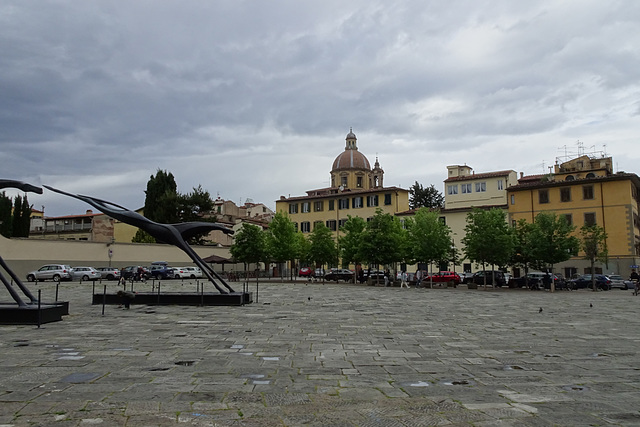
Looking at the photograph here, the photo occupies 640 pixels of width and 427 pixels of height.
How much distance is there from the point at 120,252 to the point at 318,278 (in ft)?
67.6

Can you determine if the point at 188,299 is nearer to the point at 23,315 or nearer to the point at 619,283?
the point at 23,315

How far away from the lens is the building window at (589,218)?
157 ft

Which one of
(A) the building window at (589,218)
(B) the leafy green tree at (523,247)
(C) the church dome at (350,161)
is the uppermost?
(C) the church dome at (350,161)

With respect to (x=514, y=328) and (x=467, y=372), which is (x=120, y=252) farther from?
(x=467, y=372)

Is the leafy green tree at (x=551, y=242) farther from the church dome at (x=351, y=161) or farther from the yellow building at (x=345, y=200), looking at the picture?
the church dome at (x=351, y=161)

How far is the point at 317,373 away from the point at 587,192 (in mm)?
48216

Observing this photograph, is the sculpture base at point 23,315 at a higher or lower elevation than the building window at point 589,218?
lower

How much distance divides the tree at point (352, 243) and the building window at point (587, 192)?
2138 centimetres

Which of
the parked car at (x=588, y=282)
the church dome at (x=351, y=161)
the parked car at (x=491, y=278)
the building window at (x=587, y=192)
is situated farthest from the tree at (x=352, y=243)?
the church dome at (x=351, y=161)

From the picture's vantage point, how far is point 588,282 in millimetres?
39312

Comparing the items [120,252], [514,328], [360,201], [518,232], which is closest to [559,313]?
[514,328]

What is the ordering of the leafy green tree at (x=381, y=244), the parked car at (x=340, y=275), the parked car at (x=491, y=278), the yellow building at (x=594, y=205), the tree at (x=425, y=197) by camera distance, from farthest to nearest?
the tree at (x=425, y=197)
the parked car at (x=340, y=275)
the yellow building at (x=594, y=205)
the parked car at (x=491, y=278)
the leafy green tree at (x=381, y=244)

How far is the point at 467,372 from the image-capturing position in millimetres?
8133

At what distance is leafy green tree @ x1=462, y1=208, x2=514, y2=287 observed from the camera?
37.1m
